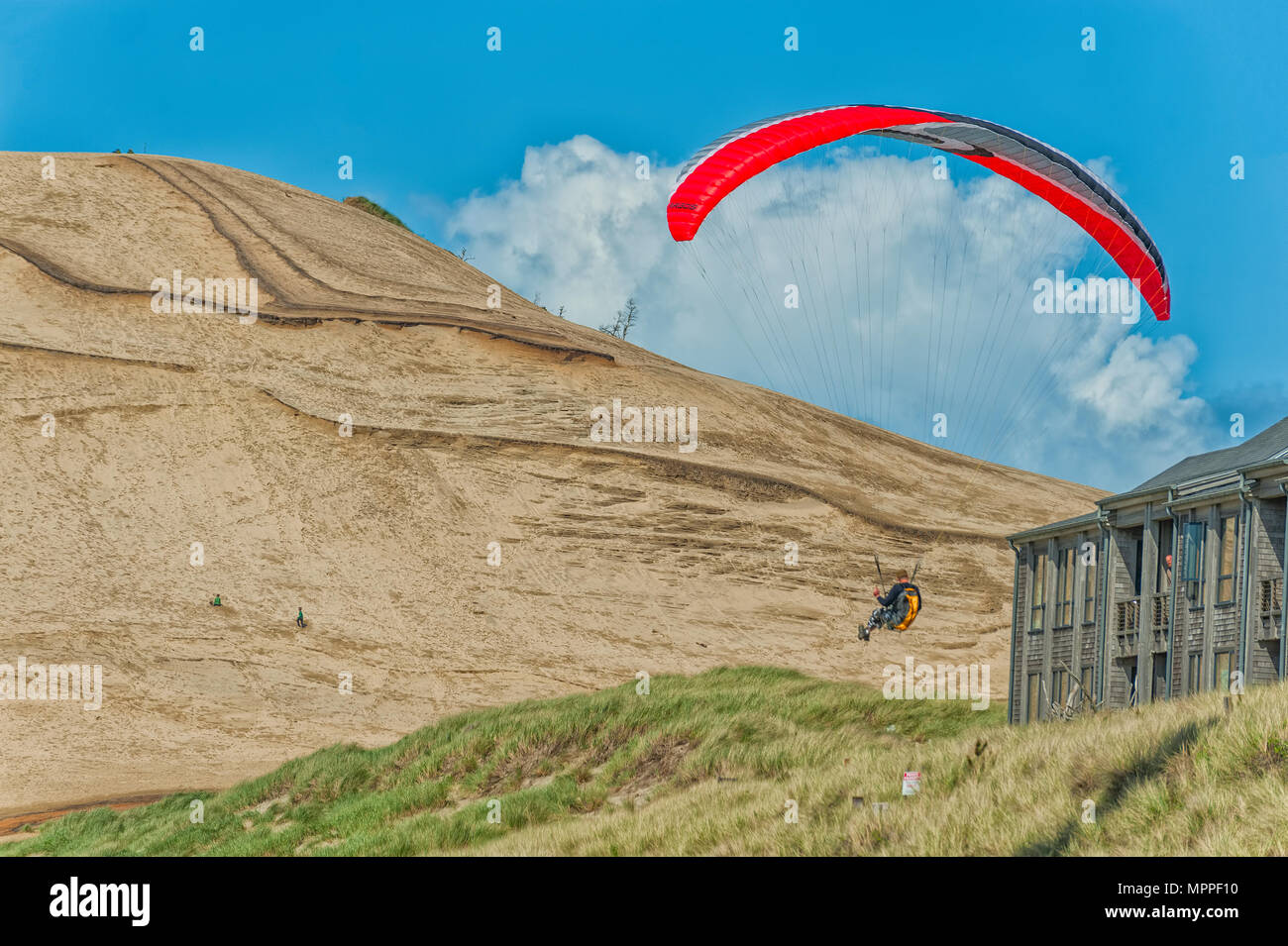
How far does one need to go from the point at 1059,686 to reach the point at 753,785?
1162cm

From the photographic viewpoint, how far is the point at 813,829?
46.8 ft

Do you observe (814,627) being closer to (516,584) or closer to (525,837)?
(516,584)

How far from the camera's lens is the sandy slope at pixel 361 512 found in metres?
41.1

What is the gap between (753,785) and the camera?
18.6m

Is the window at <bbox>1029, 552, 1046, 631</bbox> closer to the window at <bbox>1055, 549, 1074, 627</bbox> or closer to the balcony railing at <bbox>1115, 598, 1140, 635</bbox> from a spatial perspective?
the window at <bbox>1055, 549, 1074, 627</bbox>

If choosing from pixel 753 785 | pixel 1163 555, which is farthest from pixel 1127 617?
pixel 753 785

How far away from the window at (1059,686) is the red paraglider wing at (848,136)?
9.65 metres

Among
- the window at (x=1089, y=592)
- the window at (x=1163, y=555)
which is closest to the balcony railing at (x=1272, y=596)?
the window at (x=1163, y=555)

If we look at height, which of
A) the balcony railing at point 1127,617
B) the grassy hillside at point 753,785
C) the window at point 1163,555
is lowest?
the grassy hillside at point 753,785

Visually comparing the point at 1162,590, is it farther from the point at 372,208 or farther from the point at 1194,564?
the point at 372,208

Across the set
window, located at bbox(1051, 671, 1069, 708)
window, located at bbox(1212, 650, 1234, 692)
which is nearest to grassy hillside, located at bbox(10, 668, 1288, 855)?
window, located at bbox(1051, 671, 1069, 708)

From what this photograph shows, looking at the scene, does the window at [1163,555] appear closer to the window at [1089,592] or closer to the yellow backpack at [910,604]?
the window at [1089,592]

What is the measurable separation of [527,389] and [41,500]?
71.2ft

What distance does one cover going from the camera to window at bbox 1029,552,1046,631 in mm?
28766
